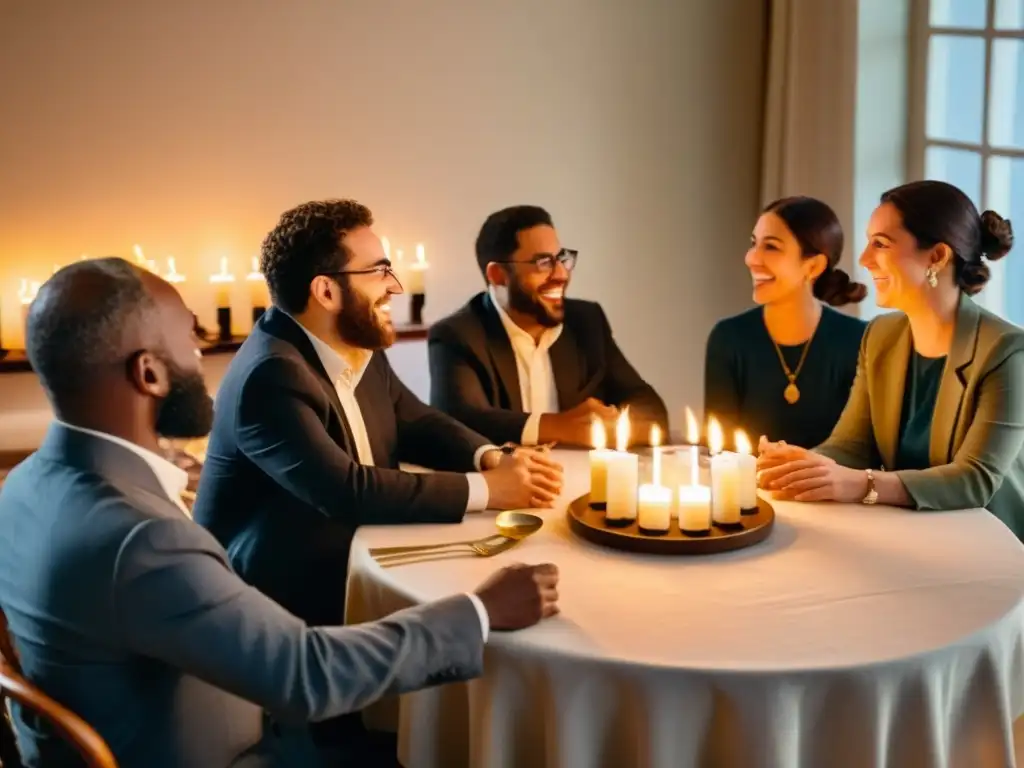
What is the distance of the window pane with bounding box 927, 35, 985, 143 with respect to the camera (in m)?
3.84

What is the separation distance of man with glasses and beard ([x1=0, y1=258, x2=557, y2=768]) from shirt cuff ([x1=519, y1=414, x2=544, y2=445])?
45.9 inches

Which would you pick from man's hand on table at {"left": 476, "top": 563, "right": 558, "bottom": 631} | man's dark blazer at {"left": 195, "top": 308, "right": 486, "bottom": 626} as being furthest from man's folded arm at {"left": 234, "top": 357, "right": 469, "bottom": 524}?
man's hand on table at {"left": 476, "top": 563, "right": 558, "bottom": 631}

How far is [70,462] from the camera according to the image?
5.20 feet

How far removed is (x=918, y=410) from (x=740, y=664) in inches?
46.7

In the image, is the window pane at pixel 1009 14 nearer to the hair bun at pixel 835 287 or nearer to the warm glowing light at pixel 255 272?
the hair bun at pixel 835 287

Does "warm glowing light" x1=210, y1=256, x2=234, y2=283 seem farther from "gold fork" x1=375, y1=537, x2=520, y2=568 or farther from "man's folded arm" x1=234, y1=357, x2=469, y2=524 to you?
"gold fork" x1=375, y1=537, x2=520, y2=568

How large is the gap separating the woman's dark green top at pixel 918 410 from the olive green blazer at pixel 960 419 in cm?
2

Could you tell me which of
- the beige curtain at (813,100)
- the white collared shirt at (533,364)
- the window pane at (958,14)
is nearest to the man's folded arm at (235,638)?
the white collared shirt at (533,364)

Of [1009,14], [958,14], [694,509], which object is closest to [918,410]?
[694,509]

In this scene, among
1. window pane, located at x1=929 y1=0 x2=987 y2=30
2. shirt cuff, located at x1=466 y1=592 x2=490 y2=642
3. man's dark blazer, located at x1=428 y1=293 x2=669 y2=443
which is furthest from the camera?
window pane, located at x1=929 y1=0 x2=987 y2=30

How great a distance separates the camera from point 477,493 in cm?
227

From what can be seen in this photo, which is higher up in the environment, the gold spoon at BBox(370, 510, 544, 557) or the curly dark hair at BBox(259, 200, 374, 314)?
the curly dark hair at BBox(259, 200, 374, 314)

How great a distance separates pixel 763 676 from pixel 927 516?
0.79 m

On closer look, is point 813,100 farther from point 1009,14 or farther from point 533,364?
point 533,364
